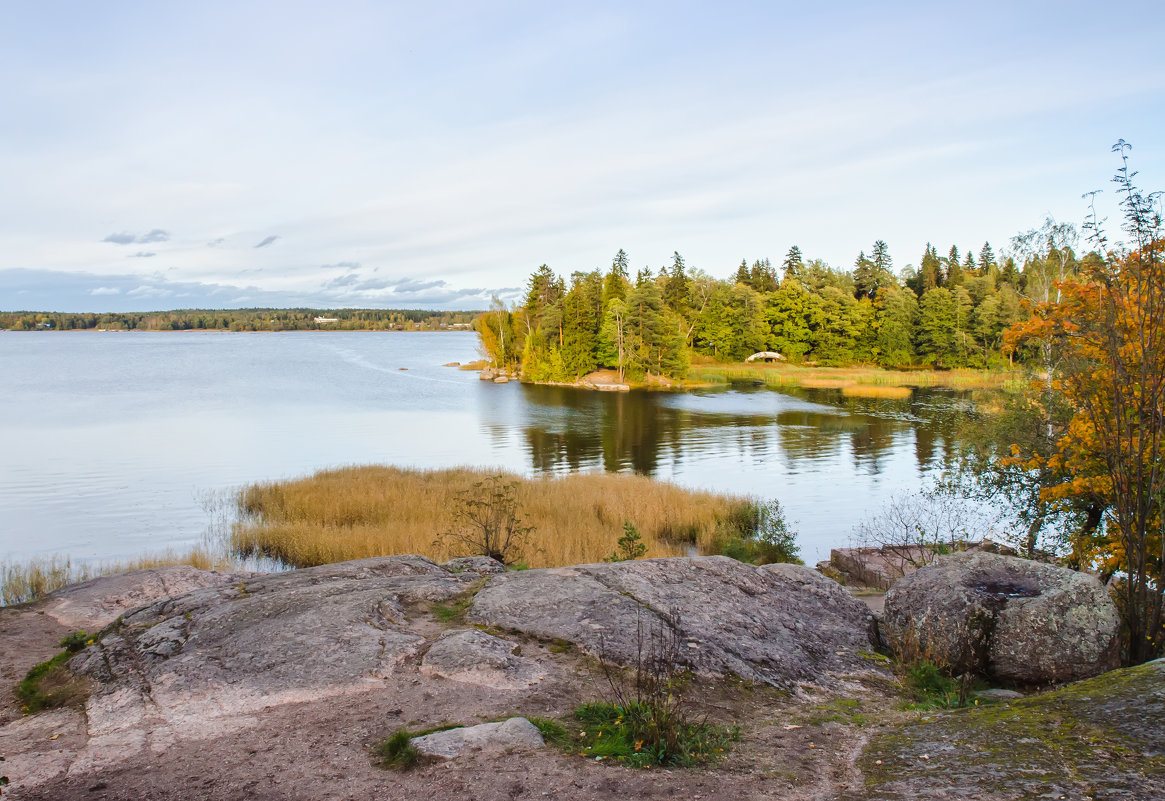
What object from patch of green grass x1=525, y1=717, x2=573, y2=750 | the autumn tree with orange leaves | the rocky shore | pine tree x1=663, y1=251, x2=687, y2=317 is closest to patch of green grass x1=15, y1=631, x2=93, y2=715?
the rocky shore

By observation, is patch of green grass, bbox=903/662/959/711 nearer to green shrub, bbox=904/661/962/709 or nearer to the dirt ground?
green shrub, bbox=904/661/962/709

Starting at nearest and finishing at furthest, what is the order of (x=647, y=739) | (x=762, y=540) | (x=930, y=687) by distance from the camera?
(x=647, y=739), (x=930, y=687), (x=762, y=540)

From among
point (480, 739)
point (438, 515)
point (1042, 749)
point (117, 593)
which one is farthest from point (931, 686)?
point (438, 515)

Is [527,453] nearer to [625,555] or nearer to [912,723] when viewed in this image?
[625,555]

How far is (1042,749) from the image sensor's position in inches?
174

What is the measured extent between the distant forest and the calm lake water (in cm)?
1003

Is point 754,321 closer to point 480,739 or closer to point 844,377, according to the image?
point 844,377

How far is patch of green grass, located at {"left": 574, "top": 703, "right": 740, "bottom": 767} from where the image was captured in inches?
187

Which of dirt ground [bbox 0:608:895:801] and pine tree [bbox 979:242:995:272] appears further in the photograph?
pine tree [bbox 979:242:995:272]

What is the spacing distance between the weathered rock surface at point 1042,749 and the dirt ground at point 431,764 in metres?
0.31

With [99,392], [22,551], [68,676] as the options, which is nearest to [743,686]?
[68,676]

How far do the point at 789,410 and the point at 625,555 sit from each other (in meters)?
40.0

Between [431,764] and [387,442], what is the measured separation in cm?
3464

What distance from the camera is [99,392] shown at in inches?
2244
